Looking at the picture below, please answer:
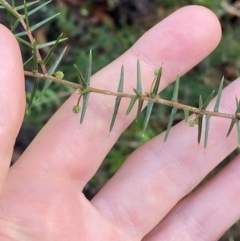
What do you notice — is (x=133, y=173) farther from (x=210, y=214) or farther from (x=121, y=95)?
(x=121, y=95)

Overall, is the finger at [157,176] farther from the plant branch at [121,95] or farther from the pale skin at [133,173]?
the plant branch at [121,95]

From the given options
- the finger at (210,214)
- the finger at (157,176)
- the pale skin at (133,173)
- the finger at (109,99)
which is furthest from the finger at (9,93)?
the finger at (210,214)

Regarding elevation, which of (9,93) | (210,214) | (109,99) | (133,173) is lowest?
(210,214)

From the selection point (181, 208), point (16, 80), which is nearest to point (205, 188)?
point (181, 208)

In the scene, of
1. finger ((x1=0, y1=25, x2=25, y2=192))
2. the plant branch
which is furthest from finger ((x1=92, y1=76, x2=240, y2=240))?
finger ((x1=0, y1=25, x2=25, y2=192))

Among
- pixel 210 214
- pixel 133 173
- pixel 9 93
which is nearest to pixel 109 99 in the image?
pixel 133 173

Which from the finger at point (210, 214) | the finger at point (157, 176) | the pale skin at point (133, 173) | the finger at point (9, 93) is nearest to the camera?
the finger at point (9, 93)

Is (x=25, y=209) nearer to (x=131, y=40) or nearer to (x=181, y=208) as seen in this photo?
(x=181, y=208)

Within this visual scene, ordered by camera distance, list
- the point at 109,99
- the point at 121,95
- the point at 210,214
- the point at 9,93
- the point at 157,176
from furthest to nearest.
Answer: the point at 210,214 → the point at 157,176 → the point at 109,99 → the point at 121,95 → the point at 9,93
